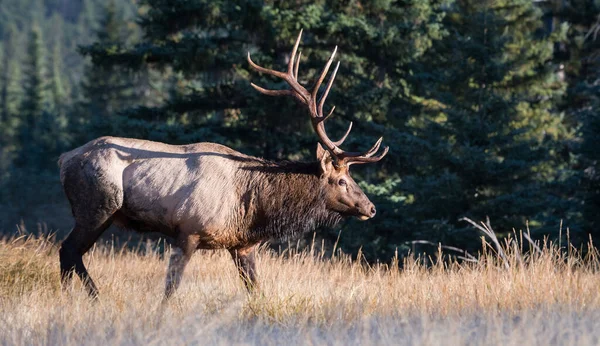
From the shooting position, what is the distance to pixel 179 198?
8.05 meters

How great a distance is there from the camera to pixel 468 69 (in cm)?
1612

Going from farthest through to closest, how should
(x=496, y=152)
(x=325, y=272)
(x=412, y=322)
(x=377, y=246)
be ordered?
1. (x=377, y=246)
2. (x=496, y=152)
3. (x=325, y=272)
4. (x=412, y=322)

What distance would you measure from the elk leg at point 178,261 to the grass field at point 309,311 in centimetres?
15

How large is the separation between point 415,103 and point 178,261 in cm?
1143

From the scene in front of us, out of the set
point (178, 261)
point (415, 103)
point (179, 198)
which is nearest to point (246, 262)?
point (178, 261)

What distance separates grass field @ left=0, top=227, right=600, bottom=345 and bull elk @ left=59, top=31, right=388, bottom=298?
0.42 m

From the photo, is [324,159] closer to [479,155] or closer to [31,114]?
[479,155]

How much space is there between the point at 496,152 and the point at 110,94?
34.9m

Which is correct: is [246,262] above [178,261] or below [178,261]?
below

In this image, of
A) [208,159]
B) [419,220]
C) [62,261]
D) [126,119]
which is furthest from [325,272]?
[126,119]

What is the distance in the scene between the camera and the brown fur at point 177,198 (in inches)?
317

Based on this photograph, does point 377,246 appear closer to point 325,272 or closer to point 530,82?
point 530,82

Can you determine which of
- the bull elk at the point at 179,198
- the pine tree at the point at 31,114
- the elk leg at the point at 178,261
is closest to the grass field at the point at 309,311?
the elk leg at the point at 178,261

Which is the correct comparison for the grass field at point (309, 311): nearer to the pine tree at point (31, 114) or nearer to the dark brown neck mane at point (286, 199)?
the dark brown neck mane at point (286, 199)
